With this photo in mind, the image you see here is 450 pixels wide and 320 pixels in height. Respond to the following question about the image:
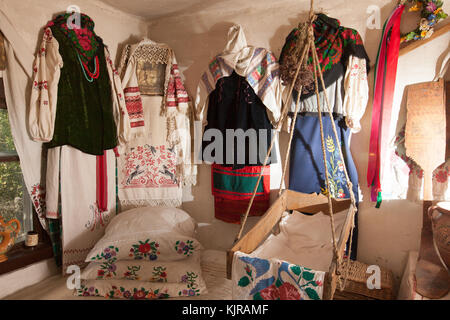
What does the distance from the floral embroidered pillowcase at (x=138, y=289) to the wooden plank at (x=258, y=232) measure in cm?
62

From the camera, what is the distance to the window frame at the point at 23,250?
1953 millimetres

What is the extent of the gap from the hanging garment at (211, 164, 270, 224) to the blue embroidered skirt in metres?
0.26

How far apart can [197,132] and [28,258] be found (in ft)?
5.45

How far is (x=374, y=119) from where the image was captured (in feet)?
6.76

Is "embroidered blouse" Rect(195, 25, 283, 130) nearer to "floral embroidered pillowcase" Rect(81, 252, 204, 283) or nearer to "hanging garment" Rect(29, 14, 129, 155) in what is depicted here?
"hanging garment" Rect(29, 14, 129, 155)

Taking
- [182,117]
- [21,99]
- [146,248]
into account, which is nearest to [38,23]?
[21,99]

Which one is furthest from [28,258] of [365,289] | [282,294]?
[365,289]

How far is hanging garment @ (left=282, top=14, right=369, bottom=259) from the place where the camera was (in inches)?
81.4

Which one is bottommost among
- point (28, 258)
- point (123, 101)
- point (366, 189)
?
point (28, 258)

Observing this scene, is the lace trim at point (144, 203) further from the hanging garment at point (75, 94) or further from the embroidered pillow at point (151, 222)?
the hanging garment at point (75, 94)

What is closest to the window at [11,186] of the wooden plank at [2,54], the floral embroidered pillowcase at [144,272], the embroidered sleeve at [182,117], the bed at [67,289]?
the wooden plank at [2,54]
